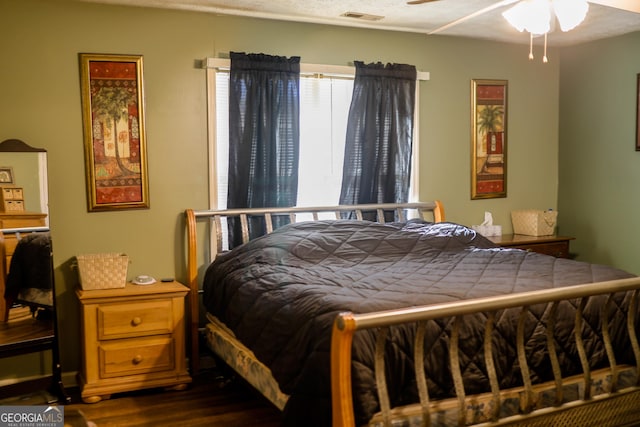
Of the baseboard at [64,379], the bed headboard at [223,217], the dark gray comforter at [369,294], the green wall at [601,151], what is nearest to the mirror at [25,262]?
the baseboard at [64,379]

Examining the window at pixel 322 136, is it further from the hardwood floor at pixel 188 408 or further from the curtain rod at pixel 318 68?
the hardwood floor at pixel 188 408

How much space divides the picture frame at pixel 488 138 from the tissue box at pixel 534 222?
0.74ft

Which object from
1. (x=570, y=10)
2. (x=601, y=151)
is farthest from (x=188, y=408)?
(x=601, y=151)

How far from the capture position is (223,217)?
175 inches

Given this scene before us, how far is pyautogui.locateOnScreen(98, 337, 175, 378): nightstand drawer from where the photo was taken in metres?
3.85

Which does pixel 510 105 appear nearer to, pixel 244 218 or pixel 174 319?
pixel 244 218

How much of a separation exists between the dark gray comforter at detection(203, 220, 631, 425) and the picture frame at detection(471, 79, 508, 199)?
3.14ft

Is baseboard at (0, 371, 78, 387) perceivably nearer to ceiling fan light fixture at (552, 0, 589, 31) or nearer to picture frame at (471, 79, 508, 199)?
picture frame at (471, 79, 508, 199)

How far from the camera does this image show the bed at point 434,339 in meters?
2.44

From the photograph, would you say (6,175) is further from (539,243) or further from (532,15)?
(539,243)

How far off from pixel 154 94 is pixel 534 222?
9.95ft

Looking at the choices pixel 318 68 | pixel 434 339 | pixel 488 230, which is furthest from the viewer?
pixel 488 230

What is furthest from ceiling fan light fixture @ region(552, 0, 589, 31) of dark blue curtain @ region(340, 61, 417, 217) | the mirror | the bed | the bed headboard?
the mirror

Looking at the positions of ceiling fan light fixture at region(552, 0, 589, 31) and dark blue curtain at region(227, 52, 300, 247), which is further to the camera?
dark blue curtain at region(227, 52, 300, 247)
